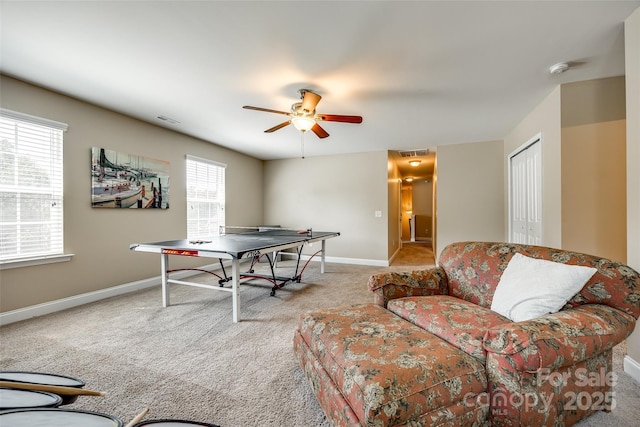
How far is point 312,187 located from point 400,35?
434cm

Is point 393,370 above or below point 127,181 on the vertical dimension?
below

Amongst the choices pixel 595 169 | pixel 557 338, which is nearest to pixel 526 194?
pixel 595 169

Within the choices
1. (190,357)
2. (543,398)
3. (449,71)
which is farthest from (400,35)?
(190,357)

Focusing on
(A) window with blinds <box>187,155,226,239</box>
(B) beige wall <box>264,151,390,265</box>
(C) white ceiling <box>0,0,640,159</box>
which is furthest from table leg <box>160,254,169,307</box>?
(B) beige wall <box>264,151,390,265</box>

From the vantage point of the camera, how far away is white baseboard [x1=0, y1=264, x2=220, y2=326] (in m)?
2.68

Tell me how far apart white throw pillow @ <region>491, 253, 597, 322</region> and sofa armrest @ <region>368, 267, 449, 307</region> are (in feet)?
1.46

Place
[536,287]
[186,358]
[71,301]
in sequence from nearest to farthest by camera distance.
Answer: [536,287], [186,358], [71,301]

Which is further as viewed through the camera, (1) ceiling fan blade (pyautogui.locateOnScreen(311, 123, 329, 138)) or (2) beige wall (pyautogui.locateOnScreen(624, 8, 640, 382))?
(1) ceiling fan blade (pyautogui.locateOnScreen(311, 123, 329, 138))

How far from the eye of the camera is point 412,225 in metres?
10.3

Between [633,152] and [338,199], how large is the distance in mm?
4515

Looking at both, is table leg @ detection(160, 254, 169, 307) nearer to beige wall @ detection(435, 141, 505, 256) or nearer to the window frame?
the window frame

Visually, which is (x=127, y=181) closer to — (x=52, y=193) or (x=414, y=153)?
(x=52, y=193)

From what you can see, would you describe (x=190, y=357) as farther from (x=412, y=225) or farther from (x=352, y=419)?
(x=412, y=225)

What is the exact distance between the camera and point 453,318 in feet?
5.32
